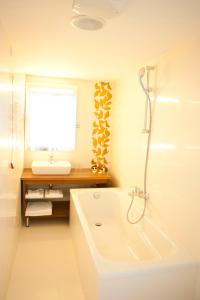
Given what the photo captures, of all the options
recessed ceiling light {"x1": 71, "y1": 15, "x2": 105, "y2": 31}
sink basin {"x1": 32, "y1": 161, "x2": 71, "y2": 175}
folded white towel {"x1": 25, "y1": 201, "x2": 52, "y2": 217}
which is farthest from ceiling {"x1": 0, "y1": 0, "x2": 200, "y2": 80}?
folded white towel {"x1": 25, "y1": 201, "x2": 52, "y2": 217}

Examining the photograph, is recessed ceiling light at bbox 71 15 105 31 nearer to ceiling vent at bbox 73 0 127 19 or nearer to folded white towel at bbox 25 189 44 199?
ceiling vent at bbox 73 0 127 19

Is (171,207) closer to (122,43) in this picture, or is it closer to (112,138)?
(122,43)

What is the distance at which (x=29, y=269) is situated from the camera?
8.08 ft

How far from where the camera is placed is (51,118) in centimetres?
367

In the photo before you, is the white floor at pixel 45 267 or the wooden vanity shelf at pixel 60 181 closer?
the white floor at pixel 45 267

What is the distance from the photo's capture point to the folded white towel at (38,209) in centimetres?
322

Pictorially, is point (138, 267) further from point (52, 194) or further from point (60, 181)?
point (52, 194)

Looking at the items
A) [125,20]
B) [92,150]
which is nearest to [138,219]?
[92,150]

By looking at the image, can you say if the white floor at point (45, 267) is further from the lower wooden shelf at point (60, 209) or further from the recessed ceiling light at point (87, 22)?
the recessed ceiling light at point (87, 22)

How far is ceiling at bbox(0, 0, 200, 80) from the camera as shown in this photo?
133 cm

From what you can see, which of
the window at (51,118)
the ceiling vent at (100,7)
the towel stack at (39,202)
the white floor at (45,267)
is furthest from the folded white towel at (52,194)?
the ceiling vent at (100,7)

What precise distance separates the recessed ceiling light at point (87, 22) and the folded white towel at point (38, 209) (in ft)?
8.24

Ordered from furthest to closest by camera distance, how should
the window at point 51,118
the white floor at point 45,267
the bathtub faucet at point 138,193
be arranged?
the window at point 51,118 < the bathtub faucet at point 138,193 < the white floor at point 45,267

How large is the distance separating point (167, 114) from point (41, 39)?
4.25 feet
